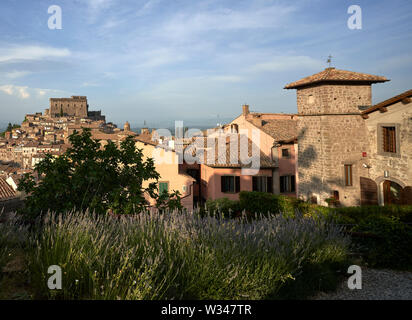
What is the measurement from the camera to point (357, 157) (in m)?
18.6

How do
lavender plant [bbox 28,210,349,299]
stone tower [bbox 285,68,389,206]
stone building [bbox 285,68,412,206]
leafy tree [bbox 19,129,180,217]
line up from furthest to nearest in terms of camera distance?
stone tower [bbox 285,68,389,206]
stone building [bbox 285,68,412,206]
leafy tree [bbox 19,129,180,217]
lavender plant [bbox 28,210,349,299]

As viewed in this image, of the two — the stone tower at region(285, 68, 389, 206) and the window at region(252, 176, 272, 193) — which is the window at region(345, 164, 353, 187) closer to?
the stone tower at region(285, 68, 389, 206)

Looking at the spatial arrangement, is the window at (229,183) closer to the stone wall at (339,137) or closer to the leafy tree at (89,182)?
the stone wall at (339,137)

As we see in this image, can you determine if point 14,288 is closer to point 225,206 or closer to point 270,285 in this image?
point 270,285

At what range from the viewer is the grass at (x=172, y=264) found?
380 centimetres

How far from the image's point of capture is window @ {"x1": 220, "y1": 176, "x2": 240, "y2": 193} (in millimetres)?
26188

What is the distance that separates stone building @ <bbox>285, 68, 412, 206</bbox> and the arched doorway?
14 cm

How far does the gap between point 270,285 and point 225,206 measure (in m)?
13.3

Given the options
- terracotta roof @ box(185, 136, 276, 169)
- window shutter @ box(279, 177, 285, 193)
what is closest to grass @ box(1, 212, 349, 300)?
terracotta roof @ box(185, 136, 276, 169)

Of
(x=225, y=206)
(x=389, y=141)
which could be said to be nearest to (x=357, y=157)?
(x=389, y=141)

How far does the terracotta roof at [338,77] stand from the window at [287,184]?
950 centimetres

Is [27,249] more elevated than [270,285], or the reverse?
[27,249]

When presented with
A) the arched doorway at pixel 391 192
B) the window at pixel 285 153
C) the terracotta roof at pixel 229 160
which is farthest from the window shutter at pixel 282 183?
the arched doorway at pixel 391 192

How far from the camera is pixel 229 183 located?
26.4 metres
